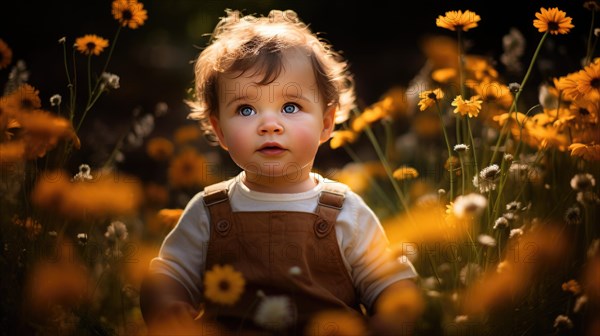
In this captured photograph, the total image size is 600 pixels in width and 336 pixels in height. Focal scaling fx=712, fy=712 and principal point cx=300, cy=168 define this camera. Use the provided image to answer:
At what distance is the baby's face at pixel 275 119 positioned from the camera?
1551 mm

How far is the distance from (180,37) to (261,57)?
2.41m

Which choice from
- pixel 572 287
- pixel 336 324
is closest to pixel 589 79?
pixel 572 287

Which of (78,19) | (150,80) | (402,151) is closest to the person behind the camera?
(402,151)

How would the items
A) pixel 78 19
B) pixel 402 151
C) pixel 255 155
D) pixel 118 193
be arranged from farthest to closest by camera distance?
1. pixel 78 19
2. pixel 402 151
3. pixel 118 193
4. pixel 255 155

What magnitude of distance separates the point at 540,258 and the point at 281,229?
2.11 ft

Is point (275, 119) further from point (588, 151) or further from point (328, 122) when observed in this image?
point (588, 151)

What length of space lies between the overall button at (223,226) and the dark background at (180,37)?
75.6 inches

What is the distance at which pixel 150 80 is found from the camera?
3.89 metres

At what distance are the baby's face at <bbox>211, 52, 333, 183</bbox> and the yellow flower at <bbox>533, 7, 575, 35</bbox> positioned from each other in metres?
0.54

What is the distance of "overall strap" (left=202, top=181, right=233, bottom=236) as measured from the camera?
1607mm

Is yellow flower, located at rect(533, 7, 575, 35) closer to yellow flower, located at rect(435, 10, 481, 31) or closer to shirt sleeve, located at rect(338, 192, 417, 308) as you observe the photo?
yellow flower, located at rect(435, 10, 481, 31)

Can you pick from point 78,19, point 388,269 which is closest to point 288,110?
point 388,269

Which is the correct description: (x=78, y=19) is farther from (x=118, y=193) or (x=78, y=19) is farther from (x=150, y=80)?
(x=118, y=193)

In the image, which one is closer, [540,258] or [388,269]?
[388,269]
